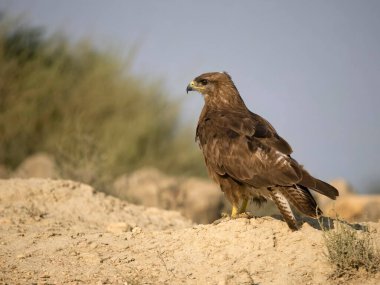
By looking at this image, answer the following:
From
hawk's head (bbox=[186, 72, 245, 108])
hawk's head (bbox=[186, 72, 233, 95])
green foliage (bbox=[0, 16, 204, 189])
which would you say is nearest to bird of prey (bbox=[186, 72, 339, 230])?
hawk's head (bbox=[186, 72, 245, 108])

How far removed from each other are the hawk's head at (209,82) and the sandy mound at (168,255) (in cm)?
206

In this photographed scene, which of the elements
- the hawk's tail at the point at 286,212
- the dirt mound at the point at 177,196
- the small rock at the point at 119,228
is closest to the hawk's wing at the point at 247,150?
the hawk's tail at the point at 286,212

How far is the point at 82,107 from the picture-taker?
18.0 m

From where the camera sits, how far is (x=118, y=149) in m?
17.3

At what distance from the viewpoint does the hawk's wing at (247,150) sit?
724cm

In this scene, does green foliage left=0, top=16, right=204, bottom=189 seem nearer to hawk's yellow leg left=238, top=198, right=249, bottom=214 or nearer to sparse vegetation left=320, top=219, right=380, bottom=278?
hawk's yellow leg left=238, top=198, right=249, bottom=214

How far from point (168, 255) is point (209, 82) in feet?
9.29

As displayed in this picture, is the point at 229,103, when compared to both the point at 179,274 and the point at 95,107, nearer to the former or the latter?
the point at 179,274

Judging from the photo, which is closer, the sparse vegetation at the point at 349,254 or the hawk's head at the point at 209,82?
the sparse vegetation at the point at 349,254

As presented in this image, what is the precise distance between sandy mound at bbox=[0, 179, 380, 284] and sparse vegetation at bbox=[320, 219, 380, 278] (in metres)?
0.12

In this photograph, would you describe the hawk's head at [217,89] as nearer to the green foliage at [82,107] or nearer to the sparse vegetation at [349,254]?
the sparse vegetation at [349,254]

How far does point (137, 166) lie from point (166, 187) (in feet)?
12.5

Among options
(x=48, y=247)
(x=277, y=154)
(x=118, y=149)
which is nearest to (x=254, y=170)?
(x=277, y=154)

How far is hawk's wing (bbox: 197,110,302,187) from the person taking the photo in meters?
7.24
